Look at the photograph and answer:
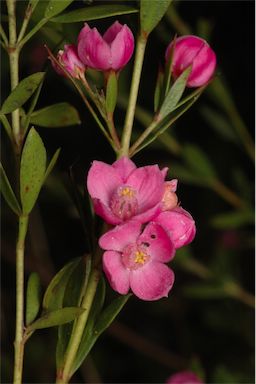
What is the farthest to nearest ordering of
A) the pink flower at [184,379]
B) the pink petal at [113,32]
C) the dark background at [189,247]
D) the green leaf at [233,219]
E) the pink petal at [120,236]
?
the dark background at [189,247] < the green leaf at [233,219] < the pink flower at [184,379] < the pink petal at [113,32] < the pink petal at [120,236]

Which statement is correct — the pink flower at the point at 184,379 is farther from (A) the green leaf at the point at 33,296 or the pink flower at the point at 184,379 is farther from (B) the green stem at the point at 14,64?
(B) the green stem at the point at 14,64

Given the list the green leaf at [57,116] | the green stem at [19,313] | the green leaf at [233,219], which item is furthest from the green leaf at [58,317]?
the green leaf at [233,219]

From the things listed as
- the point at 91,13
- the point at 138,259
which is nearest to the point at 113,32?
the point at 91,13

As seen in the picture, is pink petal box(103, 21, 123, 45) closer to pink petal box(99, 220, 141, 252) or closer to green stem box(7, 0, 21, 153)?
green stem box(7, 0, 21, 153)

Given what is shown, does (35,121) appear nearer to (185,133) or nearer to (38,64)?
(38,64)

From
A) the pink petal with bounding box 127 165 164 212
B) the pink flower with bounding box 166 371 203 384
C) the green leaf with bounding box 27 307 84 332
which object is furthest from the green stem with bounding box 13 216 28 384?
the pink flower with bounding box 166 371 203 384

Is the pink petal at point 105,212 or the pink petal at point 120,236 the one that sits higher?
the pink petal at point 105,212
